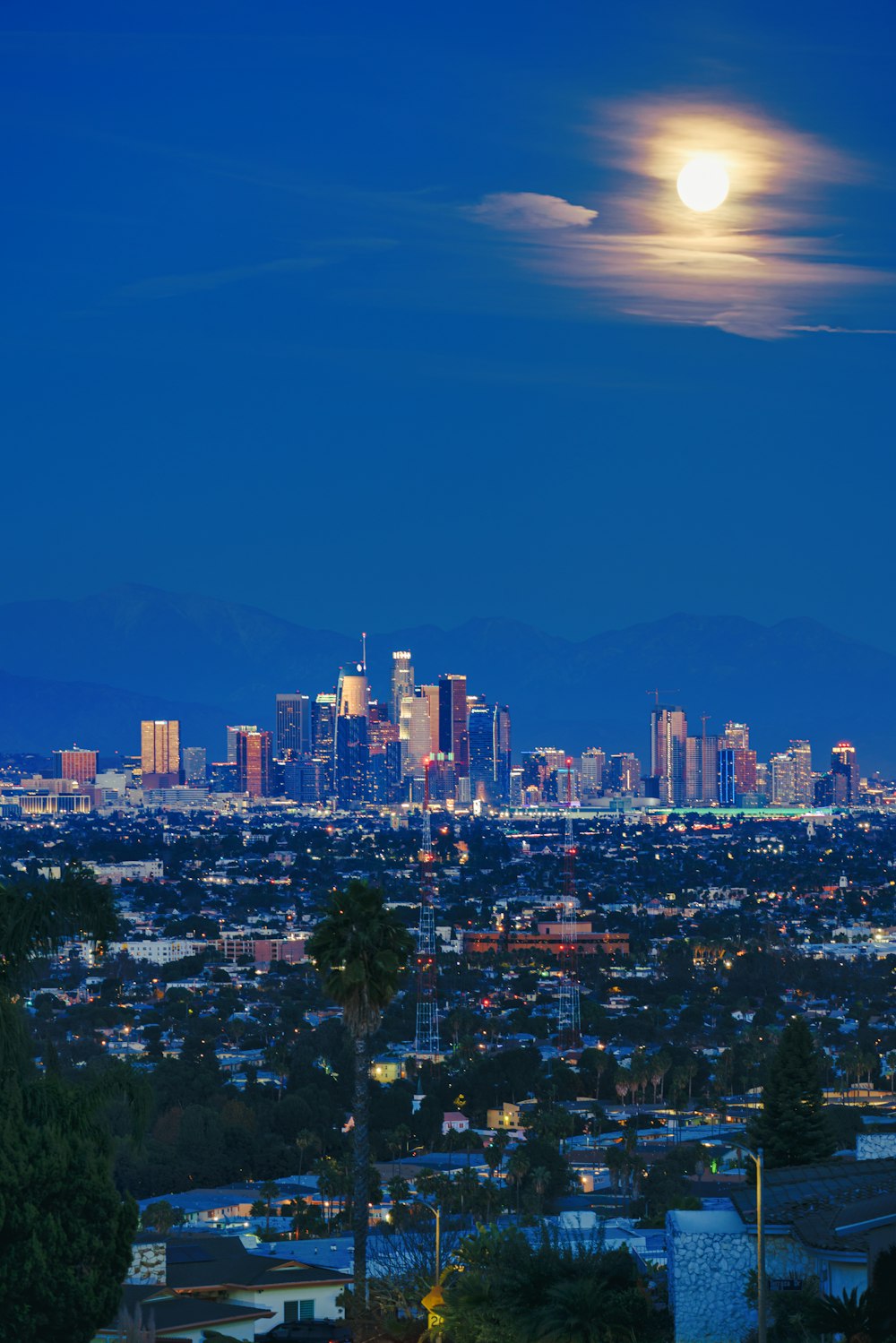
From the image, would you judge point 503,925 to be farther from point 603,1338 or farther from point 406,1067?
point 603,1338

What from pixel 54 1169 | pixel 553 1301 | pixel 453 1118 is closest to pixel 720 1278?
pixel 553 1301

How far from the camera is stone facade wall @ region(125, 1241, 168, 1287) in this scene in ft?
109

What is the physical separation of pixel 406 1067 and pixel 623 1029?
63.6 feet

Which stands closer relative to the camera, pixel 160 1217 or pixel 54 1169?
pixel 54 1169

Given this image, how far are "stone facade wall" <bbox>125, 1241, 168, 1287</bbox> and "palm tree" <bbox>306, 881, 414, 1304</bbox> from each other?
9.53 ft

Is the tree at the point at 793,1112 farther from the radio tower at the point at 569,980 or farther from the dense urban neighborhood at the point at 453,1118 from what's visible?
the radio tower at the point at 569,980

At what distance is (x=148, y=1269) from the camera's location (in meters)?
33.2

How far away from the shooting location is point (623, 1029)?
100062mm

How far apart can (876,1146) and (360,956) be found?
8.17 meters

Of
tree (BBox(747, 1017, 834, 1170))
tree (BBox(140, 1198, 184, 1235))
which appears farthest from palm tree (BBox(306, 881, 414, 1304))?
tree (BBox(140, 1198, 184, 1235))

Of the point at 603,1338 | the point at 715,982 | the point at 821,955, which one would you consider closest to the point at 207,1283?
the point at 603,1338

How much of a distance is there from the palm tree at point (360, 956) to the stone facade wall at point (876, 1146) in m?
7.56

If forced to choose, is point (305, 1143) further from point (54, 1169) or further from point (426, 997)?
point (54, 1169)

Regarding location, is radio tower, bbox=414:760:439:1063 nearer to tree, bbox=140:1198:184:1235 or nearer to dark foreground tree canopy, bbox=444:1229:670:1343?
tree, bbox=140:1198:184:1235
